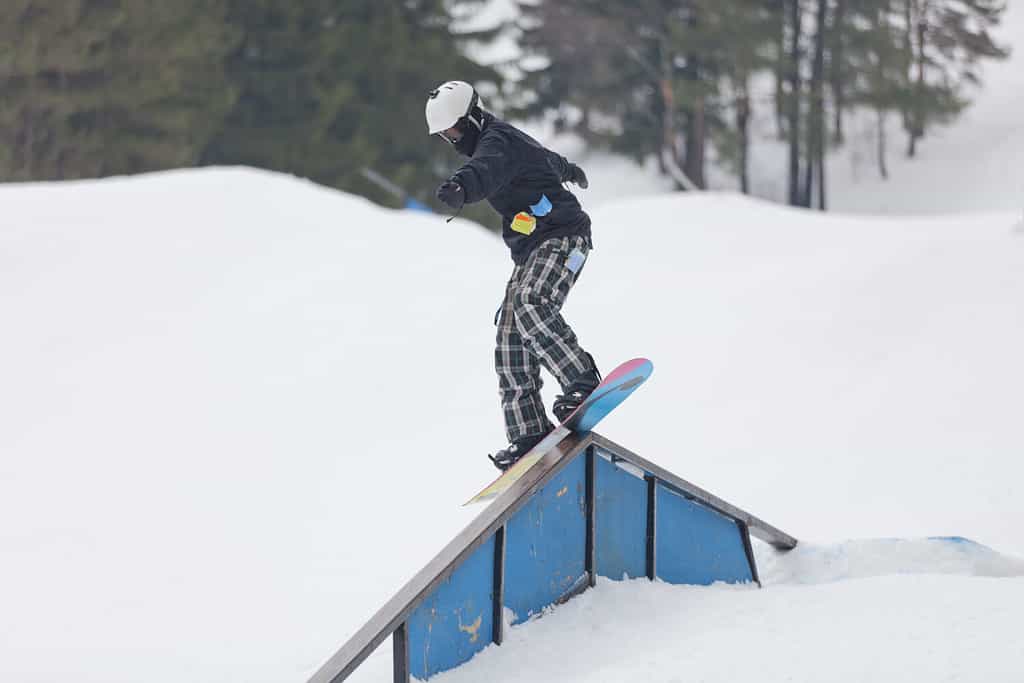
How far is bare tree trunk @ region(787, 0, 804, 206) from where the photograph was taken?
1130 inches

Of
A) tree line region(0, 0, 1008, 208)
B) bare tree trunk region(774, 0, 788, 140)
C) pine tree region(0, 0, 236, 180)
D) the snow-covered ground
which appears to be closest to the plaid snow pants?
the snow-covered ground

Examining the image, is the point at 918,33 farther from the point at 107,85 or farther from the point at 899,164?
the point at 107,85

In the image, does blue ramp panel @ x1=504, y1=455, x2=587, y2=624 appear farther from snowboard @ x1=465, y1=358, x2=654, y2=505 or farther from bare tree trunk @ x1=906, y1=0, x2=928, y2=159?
bare tree trunk @ x1=906, y1=0, x2=928, y2=159

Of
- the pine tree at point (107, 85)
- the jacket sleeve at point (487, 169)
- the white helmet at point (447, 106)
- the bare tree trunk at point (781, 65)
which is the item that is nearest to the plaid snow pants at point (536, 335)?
the jacket sleeve at point (487, 169)

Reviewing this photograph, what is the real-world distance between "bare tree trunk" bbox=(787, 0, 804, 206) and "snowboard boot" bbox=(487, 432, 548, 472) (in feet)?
82.0

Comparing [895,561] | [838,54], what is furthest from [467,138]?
[838,54]

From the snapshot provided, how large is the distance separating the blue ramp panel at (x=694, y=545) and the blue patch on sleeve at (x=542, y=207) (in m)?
1.33

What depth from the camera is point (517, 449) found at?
519 centimetres

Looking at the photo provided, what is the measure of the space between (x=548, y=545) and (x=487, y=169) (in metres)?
1.55

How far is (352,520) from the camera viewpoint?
727cm

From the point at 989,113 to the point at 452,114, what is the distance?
32366 millimetres

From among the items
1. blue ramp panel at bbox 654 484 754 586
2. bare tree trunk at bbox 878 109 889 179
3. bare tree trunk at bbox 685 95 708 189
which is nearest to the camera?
blue ramp panel at bbox 654 484 754 586

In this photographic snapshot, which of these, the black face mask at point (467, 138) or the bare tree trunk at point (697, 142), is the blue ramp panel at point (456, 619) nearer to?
the black face mask at point (467, 138)

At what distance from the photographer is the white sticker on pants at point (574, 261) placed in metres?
5.06
